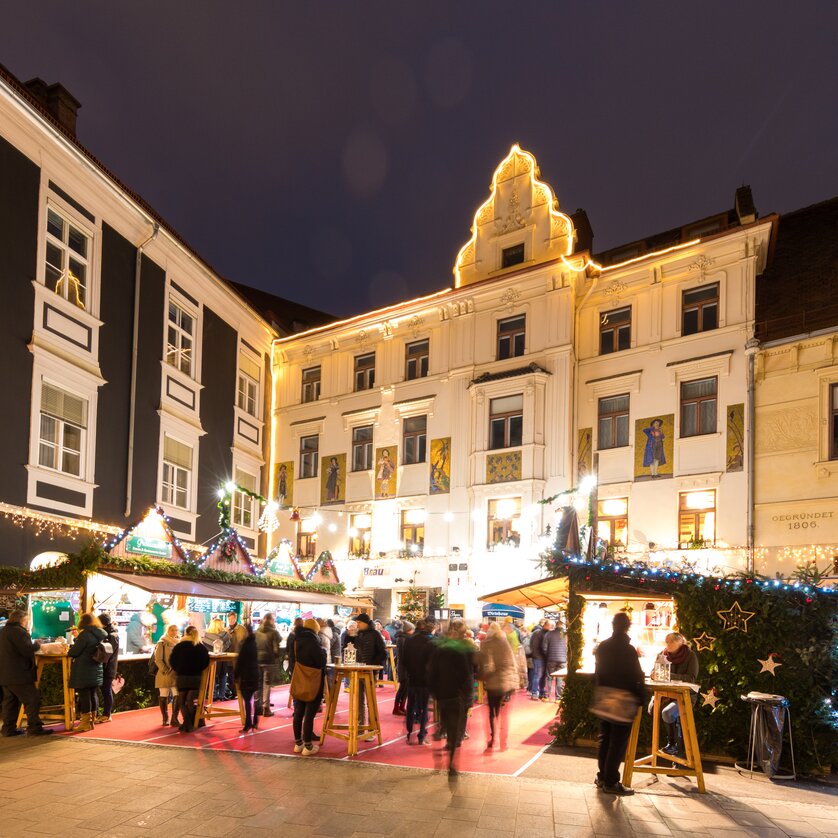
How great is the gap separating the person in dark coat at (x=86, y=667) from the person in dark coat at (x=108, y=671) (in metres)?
0.70

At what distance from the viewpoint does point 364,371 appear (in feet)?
95.6

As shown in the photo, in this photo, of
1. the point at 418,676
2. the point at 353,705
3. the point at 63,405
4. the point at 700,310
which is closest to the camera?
the point at 353,705

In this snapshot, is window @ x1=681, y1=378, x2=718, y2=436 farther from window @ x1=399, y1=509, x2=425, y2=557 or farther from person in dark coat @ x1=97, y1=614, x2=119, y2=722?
person in dark coat @ x1=97, y1=614, x2=119, y2=722

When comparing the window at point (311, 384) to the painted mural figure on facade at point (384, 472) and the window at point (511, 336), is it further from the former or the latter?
the window at point (511, 336)

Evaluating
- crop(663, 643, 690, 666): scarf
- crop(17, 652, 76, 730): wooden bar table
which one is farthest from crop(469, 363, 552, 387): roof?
crop(17, 652, 76, 730): wooden bar table

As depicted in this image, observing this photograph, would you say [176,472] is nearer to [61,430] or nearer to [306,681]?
[61,430]

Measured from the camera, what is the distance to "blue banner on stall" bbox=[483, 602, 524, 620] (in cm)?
2334

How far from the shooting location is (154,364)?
2148 centimetres

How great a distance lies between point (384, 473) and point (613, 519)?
765cm

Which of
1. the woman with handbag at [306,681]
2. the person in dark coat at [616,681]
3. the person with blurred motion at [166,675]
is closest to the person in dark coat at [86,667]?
the person with blurred motion at [166,675]

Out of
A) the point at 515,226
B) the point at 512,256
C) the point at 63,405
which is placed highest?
the point at 515,226

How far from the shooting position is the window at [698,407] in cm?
2248

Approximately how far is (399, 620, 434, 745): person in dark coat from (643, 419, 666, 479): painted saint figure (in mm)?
12047

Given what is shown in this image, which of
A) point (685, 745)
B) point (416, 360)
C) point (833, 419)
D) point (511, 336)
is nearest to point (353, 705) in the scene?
point (685, 745)
